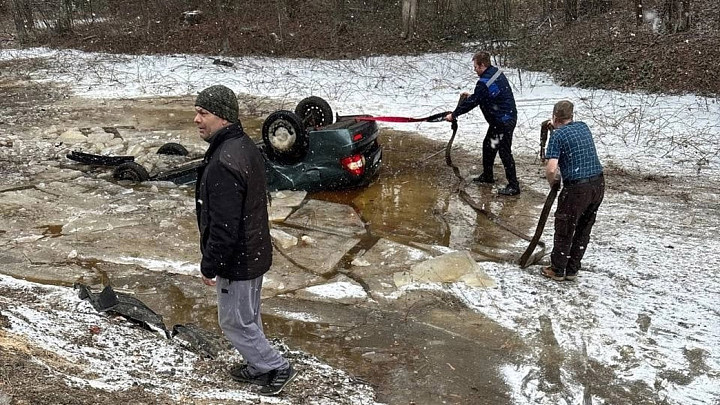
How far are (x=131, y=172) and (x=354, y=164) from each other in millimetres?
3211

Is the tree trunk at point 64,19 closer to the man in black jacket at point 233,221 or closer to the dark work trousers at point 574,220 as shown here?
the dark work trousers at point 574,220

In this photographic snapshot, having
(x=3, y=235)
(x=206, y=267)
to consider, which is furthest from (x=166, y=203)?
(x=206, y=267)

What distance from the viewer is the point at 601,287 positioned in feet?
18.9

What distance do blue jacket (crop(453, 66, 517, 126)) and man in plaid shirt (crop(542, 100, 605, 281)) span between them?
2.35m

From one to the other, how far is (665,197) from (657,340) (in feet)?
12.4

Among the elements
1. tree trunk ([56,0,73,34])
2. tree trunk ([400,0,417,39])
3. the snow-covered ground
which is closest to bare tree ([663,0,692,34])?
the snow-covered ground

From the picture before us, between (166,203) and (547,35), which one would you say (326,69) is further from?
(166,203)

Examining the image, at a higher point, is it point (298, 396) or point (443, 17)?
point (443, 17)

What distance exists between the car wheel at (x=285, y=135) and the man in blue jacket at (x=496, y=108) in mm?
2026

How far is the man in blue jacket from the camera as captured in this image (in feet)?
26.2

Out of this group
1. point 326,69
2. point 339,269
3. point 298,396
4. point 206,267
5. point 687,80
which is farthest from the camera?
point 326,69

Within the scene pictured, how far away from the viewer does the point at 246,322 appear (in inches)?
150

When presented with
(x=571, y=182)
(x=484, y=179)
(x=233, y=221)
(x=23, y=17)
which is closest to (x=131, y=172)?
(x=484, y=179)

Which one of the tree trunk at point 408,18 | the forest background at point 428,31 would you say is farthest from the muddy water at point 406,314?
the tree trunk at point 408,18
